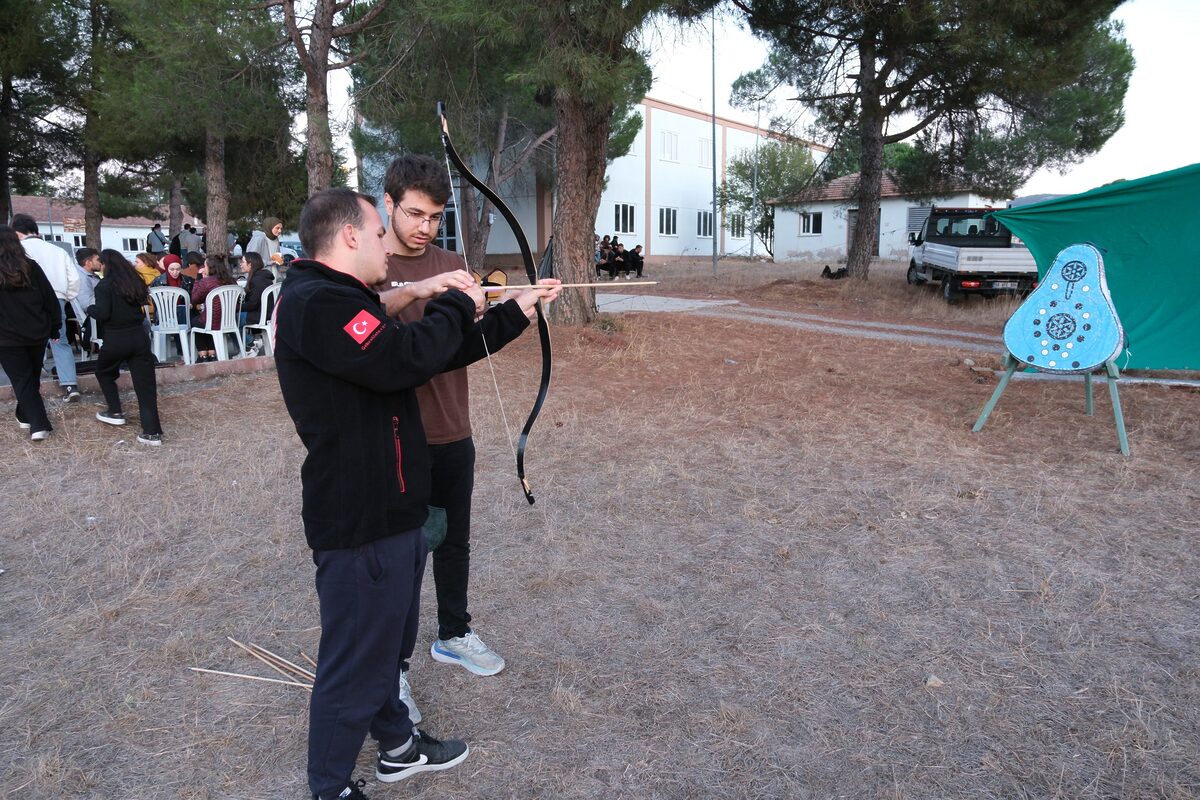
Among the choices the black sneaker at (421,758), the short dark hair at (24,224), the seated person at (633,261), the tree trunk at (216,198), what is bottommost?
the black sneaker at (421,758)

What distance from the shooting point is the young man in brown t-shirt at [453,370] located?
7.72 ft

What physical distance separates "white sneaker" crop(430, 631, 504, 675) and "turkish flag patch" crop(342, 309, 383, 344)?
4.96 feet

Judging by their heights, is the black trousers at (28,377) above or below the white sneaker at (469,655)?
above

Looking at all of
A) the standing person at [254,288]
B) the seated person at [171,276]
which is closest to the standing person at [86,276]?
the seated person at [171,276]

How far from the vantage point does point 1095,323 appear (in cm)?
561

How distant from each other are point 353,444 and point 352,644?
1.71 ft

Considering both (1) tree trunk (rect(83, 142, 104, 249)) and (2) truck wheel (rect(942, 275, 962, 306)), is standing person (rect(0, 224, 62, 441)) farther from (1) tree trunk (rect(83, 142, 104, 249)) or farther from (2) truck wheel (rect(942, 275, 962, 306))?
(1) tree trunk (rect(83, 142, 104, 249))

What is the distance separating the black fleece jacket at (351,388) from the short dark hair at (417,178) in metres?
0.55

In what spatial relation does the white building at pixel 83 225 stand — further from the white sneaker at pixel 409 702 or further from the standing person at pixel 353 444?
the standing person at pixel 353 444

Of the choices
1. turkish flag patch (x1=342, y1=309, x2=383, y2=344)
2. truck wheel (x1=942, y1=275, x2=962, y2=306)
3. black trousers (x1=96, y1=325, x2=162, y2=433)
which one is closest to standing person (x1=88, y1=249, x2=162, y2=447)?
black trousers (x1=96, y1=325, x2=162, y2=433)

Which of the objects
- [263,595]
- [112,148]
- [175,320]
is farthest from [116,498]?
[112,148]

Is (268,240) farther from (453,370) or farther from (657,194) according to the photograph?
(657,194)

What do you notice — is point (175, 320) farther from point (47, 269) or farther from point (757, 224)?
point (757, 224)

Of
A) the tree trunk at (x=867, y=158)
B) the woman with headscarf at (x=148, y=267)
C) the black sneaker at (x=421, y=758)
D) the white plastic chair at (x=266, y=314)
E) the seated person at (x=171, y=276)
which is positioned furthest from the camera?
the tree trunk at (x=867, y=158)
